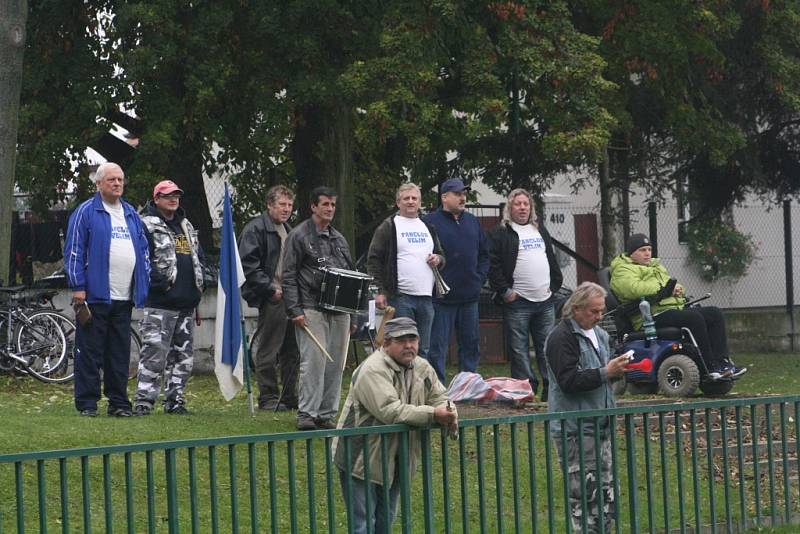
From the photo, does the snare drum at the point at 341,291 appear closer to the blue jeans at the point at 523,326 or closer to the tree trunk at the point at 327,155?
the blue jeans at the point at 523,326

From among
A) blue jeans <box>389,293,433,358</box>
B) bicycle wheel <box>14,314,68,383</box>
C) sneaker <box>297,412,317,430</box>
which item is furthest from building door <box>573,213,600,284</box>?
sneaker <box>297,412,317,430</box>

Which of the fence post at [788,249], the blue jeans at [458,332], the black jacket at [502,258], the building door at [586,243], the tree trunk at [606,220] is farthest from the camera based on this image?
the building door at [586,243]

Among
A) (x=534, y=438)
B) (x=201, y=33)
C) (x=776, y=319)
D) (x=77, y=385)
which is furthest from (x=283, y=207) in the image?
(x=776, y=319)

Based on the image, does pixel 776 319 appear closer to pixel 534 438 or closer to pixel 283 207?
pixel 283 207

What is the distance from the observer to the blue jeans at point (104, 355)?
11586mm

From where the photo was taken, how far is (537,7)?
19.0m

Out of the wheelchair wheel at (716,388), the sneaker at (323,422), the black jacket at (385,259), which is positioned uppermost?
the black jacket at (385,259)

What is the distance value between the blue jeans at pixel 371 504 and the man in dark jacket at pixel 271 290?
15.8 feet

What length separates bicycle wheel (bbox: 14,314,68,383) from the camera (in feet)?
53.7

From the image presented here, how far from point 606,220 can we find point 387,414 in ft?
54.0

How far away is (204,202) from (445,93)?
12.3ft

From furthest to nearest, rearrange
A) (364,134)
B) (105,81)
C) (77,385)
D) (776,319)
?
(776,319)
(105,81)
(364,134)
(77,385)

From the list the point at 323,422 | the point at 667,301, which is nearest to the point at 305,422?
the point at 323,422

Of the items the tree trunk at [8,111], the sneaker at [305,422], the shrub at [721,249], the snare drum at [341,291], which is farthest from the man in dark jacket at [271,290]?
the shrub at [721,249]
